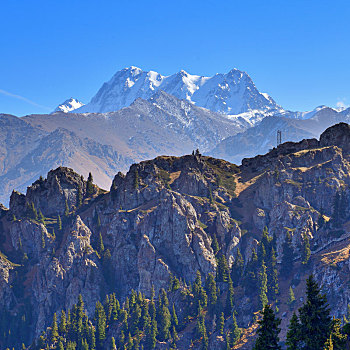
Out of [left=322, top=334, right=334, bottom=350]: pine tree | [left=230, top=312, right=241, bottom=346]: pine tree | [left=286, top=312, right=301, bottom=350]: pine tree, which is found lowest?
[left=322, top=334, right=334, bottom=350]: pine tree

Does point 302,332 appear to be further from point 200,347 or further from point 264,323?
point 200,347

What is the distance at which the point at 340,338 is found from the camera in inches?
3413

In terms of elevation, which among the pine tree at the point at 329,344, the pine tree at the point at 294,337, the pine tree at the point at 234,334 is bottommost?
the pine tree at the point at 329,344

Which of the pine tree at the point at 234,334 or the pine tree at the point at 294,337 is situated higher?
the pine tree at the point at 234,334

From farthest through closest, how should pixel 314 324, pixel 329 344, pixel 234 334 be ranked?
1. pixel 234 334
2. pixel 314 324
3. pixel 329 344

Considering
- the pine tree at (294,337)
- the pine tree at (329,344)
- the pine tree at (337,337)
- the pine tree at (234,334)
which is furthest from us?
the pine tree at (234,334)

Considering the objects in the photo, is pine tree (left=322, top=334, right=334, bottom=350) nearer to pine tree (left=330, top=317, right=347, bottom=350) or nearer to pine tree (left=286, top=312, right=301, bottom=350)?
pine tree (left=330, top=317, right=347, bottom=350)

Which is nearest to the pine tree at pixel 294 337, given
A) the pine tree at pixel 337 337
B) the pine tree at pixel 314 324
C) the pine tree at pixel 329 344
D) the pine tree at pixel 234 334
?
the pine tree at pixel 314 324

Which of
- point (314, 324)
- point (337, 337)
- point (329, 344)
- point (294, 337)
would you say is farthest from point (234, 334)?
point (329, 344)

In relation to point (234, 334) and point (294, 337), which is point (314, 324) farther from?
point (234, 334)

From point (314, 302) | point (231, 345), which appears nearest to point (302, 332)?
point (314, 302)

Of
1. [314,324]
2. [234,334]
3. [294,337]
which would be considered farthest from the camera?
[234,334]

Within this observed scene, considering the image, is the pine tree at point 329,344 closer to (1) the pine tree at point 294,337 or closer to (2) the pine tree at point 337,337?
(2) the pine tree at point 337,337

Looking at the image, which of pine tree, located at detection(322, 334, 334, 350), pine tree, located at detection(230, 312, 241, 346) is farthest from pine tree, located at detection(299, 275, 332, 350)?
pine tree, located at detection(230, 312, 241, 346)
